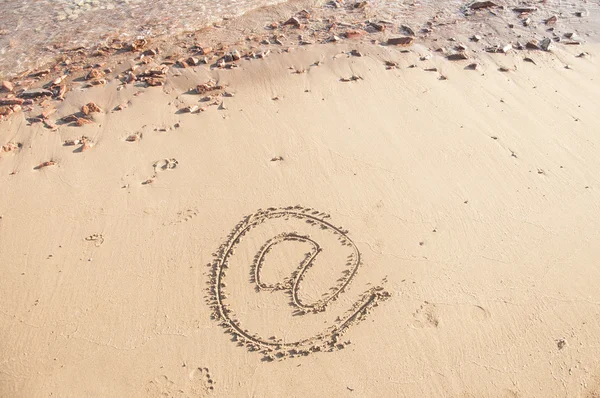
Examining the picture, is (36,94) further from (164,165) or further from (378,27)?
(378,27)

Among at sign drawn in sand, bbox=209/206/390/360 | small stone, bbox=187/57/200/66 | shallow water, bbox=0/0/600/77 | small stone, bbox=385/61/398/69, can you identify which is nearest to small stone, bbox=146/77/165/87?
small stone, bbox=187/57/200/66

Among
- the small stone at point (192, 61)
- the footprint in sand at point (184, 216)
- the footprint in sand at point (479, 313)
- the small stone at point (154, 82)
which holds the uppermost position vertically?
the small stone at point (192, 61)

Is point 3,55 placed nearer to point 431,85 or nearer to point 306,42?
point 306,42

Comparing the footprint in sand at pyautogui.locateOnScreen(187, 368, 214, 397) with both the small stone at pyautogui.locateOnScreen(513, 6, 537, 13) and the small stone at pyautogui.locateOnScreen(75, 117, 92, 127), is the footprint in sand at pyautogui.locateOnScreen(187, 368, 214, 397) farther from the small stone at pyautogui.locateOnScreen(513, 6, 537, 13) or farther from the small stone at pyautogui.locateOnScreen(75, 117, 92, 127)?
the small stone at pyautogui.locateOnScreen(513, 6, 537, 13)

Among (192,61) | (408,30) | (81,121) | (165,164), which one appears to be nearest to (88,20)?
(192,61)

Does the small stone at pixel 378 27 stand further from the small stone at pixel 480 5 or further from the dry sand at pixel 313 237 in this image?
the small stone at pixel 480 5

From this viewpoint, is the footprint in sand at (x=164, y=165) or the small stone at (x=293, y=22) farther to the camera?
the small stone at (x=293, y=22)

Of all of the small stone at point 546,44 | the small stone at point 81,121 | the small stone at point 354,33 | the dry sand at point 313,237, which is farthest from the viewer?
the small stone at point 354,33

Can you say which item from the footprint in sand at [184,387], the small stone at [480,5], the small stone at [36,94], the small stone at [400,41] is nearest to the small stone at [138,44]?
the small stone at [36,94]
